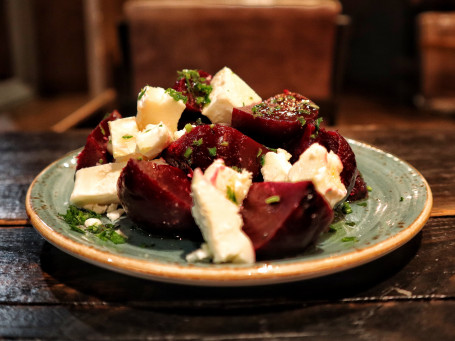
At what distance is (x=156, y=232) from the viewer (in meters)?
1.16

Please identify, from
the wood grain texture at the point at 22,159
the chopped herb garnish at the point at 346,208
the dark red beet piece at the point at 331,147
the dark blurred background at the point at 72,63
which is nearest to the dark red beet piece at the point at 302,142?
the dark red beet piece at the point at 331,147

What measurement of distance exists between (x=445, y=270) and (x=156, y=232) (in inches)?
26.4

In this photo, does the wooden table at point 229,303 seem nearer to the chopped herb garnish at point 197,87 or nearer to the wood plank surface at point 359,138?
the wood plank surface at point 359,138

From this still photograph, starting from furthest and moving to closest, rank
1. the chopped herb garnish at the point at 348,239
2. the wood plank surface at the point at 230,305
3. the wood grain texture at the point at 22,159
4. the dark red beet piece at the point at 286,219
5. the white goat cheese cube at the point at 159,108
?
the wood grain texture at the point at 22,159 → the white goat cheese cube at the point at 159,108 → the chopped herb garnish at the point at 348,239 → the dark red beet piece at the point at 286,219 → the wood plank surface at the point at 230,305

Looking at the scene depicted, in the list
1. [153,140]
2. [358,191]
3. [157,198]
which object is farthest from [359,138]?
[157,198]

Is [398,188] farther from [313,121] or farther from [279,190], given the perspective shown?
[279,190]

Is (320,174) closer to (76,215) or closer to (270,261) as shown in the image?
(270,261)

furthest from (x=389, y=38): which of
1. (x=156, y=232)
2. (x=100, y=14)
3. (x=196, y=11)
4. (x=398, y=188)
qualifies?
(x=156, y=232)

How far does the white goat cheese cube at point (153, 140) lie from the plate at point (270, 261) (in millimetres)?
184

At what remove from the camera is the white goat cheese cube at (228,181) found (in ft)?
3.50

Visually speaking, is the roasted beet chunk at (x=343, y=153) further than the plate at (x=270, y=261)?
Yes

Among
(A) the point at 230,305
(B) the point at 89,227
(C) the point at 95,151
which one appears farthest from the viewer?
(C) the point at 95,151

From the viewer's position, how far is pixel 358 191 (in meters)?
1.36

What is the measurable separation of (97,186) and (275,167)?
0.48 metres
